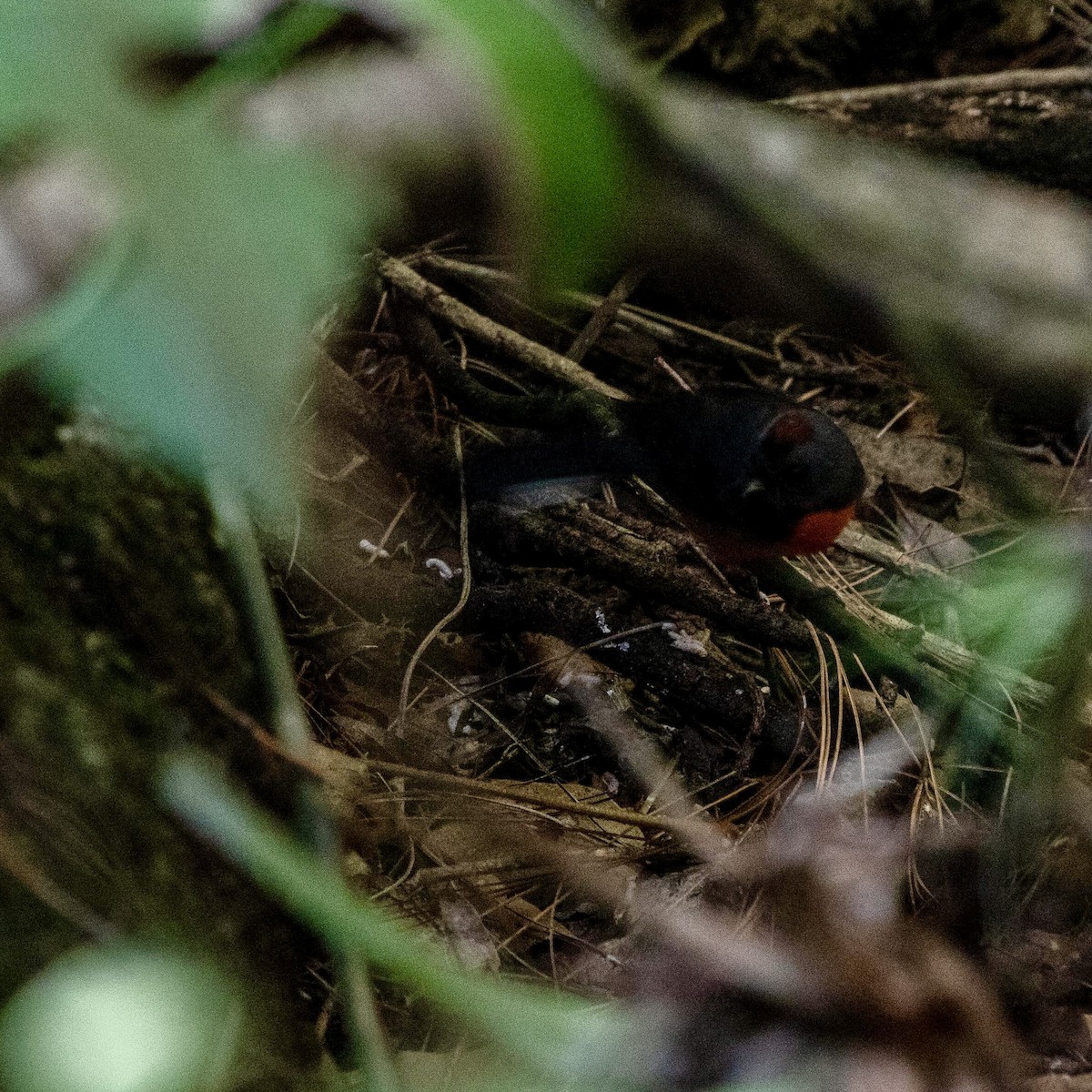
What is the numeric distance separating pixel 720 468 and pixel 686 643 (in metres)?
0.66

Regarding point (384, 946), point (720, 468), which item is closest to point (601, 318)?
point (720, 468)

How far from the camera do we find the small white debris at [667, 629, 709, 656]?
2508mm

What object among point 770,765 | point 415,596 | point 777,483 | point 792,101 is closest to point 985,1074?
point 770,765

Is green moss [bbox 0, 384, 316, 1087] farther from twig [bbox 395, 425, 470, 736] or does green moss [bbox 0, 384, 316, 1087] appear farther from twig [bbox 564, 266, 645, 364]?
twig [bbox 564, 266, 645, 364]

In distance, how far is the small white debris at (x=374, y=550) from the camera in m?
2.65

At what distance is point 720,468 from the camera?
2930 mm

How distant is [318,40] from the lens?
818mm

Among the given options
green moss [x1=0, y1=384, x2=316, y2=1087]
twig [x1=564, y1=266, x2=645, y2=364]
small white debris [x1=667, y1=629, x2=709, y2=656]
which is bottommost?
small white debris [x1=667, y1=629, x2=709, y2=656]

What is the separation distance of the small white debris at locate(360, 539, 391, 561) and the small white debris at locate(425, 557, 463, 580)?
0.12 m

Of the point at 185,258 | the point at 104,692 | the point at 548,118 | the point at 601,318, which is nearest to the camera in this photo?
the point at 185,258

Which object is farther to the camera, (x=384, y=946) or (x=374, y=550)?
(x=374, y=550)

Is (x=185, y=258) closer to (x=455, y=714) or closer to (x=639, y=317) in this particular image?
(x=455, y=714)

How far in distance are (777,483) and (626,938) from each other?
1.48 meters

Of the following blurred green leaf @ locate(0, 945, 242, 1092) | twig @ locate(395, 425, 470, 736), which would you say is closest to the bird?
twig @ locate(395, 425, 470, 736)
